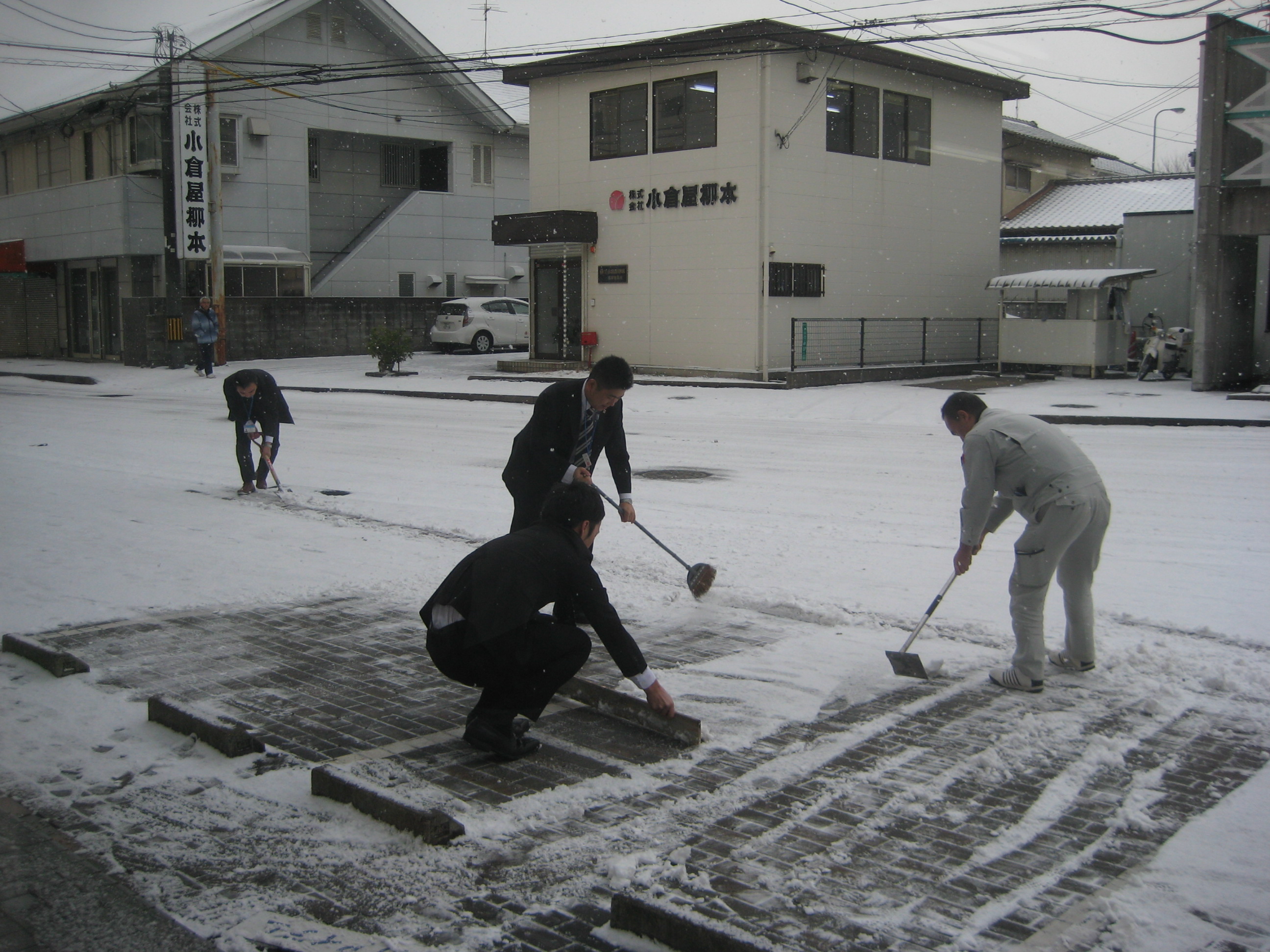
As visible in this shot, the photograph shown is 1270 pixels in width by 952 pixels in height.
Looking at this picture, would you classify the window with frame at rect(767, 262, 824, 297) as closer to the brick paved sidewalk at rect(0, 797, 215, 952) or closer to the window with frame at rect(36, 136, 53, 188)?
the brick paved sidewalk at rect(0, 797, 215, 952)

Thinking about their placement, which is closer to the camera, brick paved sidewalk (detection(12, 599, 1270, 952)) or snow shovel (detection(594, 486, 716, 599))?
brick paved sidewalk (detection(12, 599, 1270, 952))

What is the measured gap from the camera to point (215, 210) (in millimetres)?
27469

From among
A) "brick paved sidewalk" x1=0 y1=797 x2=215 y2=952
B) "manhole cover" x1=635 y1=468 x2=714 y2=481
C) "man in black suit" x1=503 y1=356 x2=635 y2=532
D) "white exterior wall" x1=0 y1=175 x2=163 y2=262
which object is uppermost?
"white exterior wall" x1=0 y1=175 x2=163 y2=262

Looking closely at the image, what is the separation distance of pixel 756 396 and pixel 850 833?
57.4 feet

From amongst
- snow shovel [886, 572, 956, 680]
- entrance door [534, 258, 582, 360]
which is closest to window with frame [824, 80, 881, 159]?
entrance door [534, 258, 582, 360]

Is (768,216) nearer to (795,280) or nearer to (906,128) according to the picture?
(795,280)

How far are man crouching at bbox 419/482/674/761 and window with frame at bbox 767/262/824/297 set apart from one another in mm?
19237

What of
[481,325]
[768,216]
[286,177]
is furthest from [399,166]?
[768,216]

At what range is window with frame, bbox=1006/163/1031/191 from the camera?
113 feet

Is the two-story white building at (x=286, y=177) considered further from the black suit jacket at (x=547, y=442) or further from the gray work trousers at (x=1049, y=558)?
the gray work trousers at (x=1049, y=558)

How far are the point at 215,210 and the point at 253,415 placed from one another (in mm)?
18231

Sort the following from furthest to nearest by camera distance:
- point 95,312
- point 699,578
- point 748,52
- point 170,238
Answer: point 95,312
point 170,238
point 748,52
point 699,578

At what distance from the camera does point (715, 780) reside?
447cm

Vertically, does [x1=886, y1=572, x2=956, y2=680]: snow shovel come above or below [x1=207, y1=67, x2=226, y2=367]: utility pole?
below
